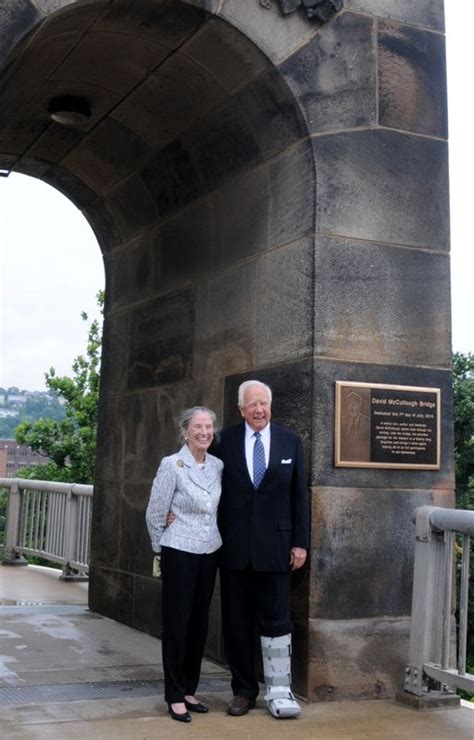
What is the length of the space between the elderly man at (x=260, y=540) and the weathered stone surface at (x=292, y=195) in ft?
4.00

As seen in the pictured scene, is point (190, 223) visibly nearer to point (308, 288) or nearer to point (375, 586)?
point (308, 288)

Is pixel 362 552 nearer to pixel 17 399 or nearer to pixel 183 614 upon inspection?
pixel 183 614

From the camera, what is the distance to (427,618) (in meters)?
5.36

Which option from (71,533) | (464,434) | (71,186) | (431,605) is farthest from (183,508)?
(464,434)

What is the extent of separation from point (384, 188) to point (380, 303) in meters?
0.77

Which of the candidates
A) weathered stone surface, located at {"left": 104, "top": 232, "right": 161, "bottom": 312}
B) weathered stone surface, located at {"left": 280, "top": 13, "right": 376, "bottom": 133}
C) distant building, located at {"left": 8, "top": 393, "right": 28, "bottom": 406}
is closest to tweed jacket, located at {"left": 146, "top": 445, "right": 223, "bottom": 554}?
weathered stone surface, located at {"left": 280, "top": 13, "right": 376, "bottom": 133}

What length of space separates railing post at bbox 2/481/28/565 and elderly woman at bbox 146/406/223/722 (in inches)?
305

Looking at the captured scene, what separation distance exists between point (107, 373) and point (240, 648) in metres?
4.08

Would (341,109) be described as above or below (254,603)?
above

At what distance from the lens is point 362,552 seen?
5.64 metres

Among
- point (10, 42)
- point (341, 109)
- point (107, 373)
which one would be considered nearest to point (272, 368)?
point (341, 109)

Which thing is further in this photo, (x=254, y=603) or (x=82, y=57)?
(x=82, y=57)

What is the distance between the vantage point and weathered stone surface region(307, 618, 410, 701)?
5.41 metres

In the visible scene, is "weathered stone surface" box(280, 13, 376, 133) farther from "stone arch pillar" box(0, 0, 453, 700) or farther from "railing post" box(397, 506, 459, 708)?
"railing post" box(397, 506, 459, 708)
